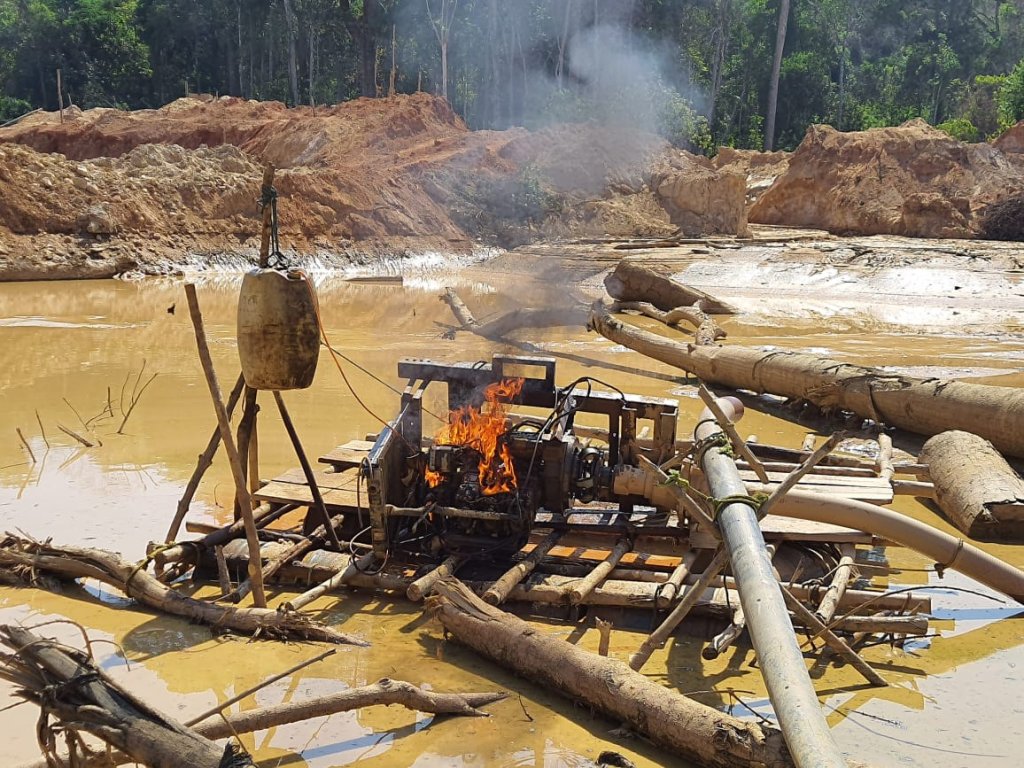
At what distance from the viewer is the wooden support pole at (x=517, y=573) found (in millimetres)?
4848

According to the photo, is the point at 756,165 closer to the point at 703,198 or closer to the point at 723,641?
the point at 703,198

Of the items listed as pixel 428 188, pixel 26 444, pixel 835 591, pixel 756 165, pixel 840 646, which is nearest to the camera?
pixel 840 646

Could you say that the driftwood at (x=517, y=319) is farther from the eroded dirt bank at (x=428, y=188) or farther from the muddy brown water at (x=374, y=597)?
the eroded dirt bank at (x=428, y=188)

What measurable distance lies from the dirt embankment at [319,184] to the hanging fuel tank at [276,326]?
17.8 m

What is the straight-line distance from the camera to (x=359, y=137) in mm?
33031

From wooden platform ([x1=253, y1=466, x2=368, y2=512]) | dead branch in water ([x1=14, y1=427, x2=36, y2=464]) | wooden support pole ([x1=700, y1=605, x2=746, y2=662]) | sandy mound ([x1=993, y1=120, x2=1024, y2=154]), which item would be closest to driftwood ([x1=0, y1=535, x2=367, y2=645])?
wooden platform ([x1=253, y1=466, x2=368, y2=512])

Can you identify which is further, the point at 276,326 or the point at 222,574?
the point at 222,574

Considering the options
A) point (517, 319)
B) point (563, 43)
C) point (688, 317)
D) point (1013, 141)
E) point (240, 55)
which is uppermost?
point (563, 43)

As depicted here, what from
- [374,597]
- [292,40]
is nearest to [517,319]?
[374,597]

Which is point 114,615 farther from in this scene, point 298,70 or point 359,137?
point 298,70

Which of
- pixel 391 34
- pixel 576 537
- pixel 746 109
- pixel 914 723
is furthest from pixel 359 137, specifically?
pixel 914 723

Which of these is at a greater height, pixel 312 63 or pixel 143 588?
pixel 312 63

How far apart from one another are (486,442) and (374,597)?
1.08 meters

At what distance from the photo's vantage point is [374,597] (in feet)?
17.7
